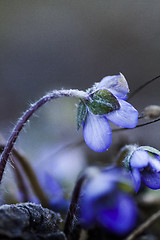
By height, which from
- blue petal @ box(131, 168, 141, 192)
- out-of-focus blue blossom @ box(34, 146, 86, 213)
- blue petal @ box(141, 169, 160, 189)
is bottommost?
out-of-focus blue blossom @ box(34, 146, 86, 213)

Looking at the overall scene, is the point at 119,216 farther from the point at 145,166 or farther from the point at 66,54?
the point at 66,54

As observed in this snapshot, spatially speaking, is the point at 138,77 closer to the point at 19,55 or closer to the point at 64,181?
the point at 19,55

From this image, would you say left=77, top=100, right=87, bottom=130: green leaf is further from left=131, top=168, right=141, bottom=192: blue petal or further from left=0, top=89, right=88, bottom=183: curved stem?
left=131, top=168, right=141, bottom=192: blue petal

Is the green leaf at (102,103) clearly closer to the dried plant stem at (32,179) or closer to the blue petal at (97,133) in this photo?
the blue petal at (97,133)

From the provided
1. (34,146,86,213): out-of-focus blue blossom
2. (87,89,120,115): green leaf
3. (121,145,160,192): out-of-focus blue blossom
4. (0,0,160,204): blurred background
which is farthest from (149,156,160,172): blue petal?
(0,0,160,204): blurred background

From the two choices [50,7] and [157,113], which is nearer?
[157,113]

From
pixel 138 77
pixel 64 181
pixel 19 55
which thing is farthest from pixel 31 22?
pixel 64 181

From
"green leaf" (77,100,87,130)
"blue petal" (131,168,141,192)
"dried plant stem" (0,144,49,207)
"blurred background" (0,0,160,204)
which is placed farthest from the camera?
"blurred background" (0,0,160,204)
